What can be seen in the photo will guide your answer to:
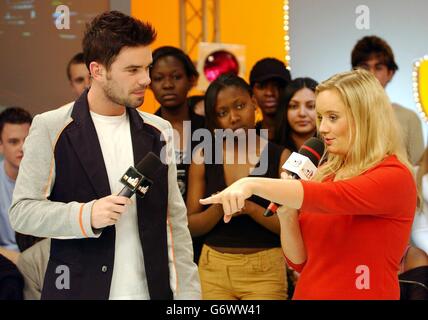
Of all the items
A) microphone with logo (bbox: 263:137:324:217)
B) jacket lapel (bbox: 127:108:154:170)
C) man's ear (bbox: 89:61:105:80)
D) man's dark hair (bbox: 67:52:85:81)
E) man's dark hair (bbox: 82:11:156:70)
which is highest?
man's dark hair (bbox: 82:11:156:70)

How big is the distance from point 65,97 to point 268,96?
1192 millimetres

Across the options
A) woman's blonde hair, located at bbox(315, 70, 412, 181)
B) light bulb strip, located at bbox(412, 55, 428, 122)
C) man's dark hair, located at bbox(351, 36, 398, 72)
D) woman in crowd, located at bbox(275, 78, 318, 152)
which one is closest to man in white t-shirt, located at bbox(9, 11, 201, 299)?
woman's blonde hair, located at bbox(315, 70, 412, 181)

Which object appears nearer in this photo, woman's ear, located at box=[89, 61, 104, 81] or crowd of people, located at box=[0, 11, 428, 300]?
crowd of people, located at box=[0, 11, 428, 300]

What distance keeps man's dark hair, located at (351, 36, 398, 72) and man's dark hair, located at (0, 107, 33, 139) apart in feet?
5.70

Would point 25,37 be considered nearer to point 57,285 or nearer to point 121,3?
point 121,3

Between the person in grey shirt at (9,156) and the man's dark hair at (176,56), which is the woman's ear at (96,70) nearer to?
the man's dark hair at (176,56)

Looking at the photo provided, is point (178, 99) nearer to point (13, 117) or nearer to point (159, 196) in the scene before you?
point (13, 117)

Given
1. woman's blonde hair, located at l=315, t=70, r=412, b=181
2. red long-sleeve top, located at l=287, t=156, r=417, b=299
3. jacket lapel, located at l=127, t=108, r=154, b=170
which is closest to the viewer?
red long-sleeve top, located at l=287, t=156, r=417, b=299

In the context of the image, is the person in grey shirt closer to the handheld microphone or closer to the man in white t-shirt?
the man in white t-shirt

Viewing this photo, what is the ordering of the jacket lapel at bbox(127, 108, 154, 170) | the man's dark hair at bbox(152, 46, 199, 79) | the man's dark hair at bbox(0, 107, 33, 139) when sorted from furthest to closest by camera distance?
the man's dark hair at bbox(0, 107, 33, 139)
the man's dark hair at bbox(152, 46, 199, 79)
the jacket lapel at bbox(127, 108, 154, 170)

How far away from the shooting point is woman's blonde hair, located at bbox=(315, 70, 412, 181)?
210 cm

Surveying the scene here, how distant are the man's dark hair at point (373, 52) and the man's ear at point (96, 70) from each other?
1841mm

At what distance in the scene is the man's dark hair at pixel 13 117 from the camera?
150 inches

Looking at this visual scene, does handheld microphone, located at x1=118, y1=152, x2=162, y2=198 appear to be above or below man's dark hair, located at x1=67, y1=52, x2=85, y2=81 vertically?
below
